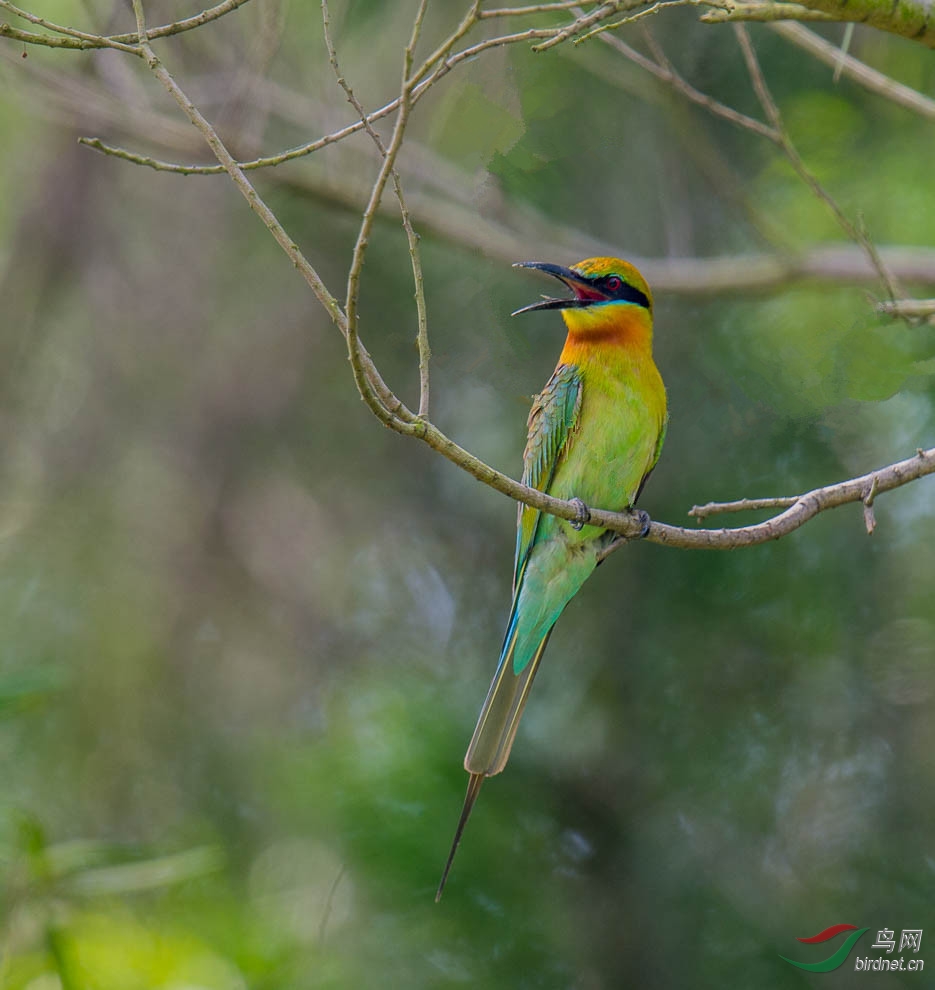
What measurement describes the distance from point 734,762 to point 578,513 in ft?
2.59

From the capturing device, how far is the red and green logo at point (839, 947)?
7.27 ft

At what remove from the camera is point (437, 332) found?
12.5ft

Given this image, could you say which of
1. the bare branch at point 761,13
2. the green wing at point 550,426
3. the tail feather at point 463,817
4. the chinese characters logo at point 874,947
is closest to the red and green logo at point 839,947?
the chinese characters logo at point 874,947

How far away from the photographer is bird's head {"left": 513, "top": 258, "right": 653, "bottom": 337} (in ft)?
Result: 9.93

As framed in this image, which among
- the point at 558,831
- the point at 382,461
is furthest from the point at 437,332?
the point at 558,831

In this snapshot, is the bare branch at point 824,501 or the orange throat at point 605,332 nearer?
the bare branch at point 824,501

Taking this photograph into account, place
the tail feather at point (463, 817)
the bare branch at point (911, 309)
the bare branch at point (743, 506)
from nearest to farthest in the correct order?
the bare branch at point (743, 506)
the bare branch at point (911, 309)
the tail feather at point (463, 817)

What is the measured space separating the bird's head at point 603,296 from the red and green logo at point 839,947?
5.14ft

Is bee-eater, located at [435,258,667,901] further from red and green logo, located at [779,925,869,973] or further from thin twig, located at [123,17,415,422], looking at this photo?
thin twig, located at [123,17,415,422]

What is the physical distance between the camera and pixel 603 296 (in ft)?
10.1

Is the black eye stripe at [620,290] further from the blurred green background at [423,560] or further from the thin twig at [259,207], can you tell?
the thin twig at [259,207]

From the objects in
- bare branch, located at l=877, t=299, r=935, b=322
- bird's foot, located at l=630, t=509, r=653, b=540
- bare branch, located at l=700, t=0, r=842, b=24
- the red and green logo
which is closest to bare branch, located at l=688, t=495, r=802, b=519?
bird's foot, located at l=630, t=509, r=653, b=540

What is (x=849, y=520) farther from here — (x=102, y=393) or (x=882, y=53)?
(x=102, y=393)

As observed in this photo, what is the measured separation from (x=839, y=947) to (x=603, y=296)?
1692 mm
